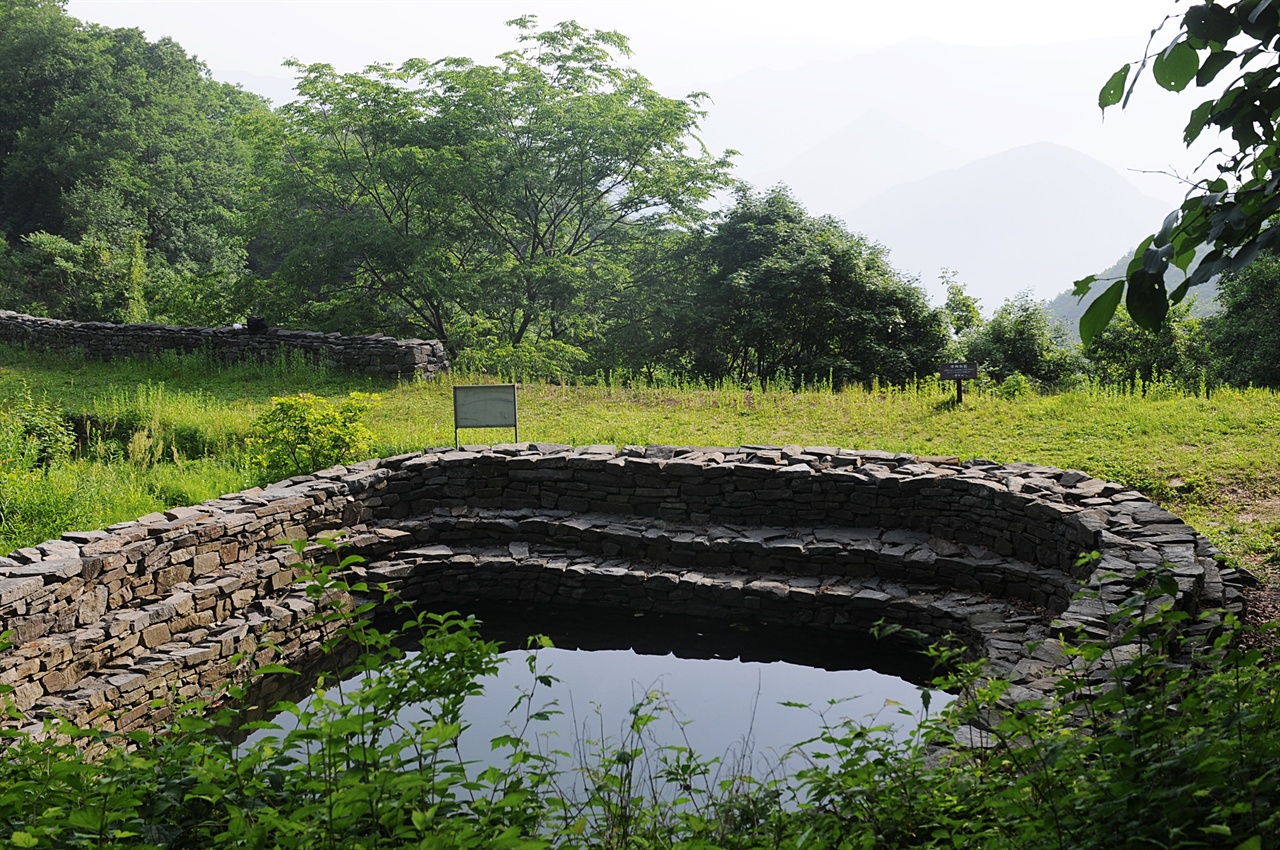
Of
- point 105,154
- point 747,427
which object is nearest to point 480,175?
point 747,427

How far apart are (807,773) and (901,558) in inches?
179

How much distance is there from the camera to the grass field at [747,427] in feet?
25.8

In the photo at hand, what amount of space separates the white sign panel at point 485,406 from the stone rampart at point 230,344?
5434 millimetres

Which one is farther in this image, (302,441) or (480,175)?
(480,175)

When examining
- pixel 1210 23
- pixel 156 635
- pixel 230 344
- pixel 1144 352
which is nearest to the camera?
pixel 1210 23

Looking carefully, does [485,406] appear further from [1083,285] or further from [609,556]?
[1083,285]

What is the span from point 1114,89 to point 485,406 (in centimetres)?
758

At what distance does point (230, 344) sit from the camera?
605 inches

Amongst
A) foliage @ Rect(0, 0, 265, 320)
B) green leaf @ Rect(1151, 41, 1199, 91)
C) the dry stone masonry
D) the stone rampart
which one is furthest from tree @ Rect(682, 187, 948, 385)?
foliage @ Rect(0, 0, 265, 320)

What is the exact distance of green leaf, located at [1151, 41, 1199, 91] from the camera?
1778 mm

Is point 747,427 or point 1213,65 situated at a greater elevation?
point 1213,65

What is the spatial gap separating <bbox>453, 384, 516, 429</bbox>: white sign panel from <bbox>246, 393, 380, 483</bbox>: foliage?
112cm

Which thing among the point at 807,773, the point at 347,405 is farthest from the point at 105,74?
the point at 807,773

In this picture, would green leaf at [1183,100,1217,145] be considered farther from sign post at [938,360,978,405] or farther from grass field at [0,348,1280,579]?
sign post at [938,360,978,405]
